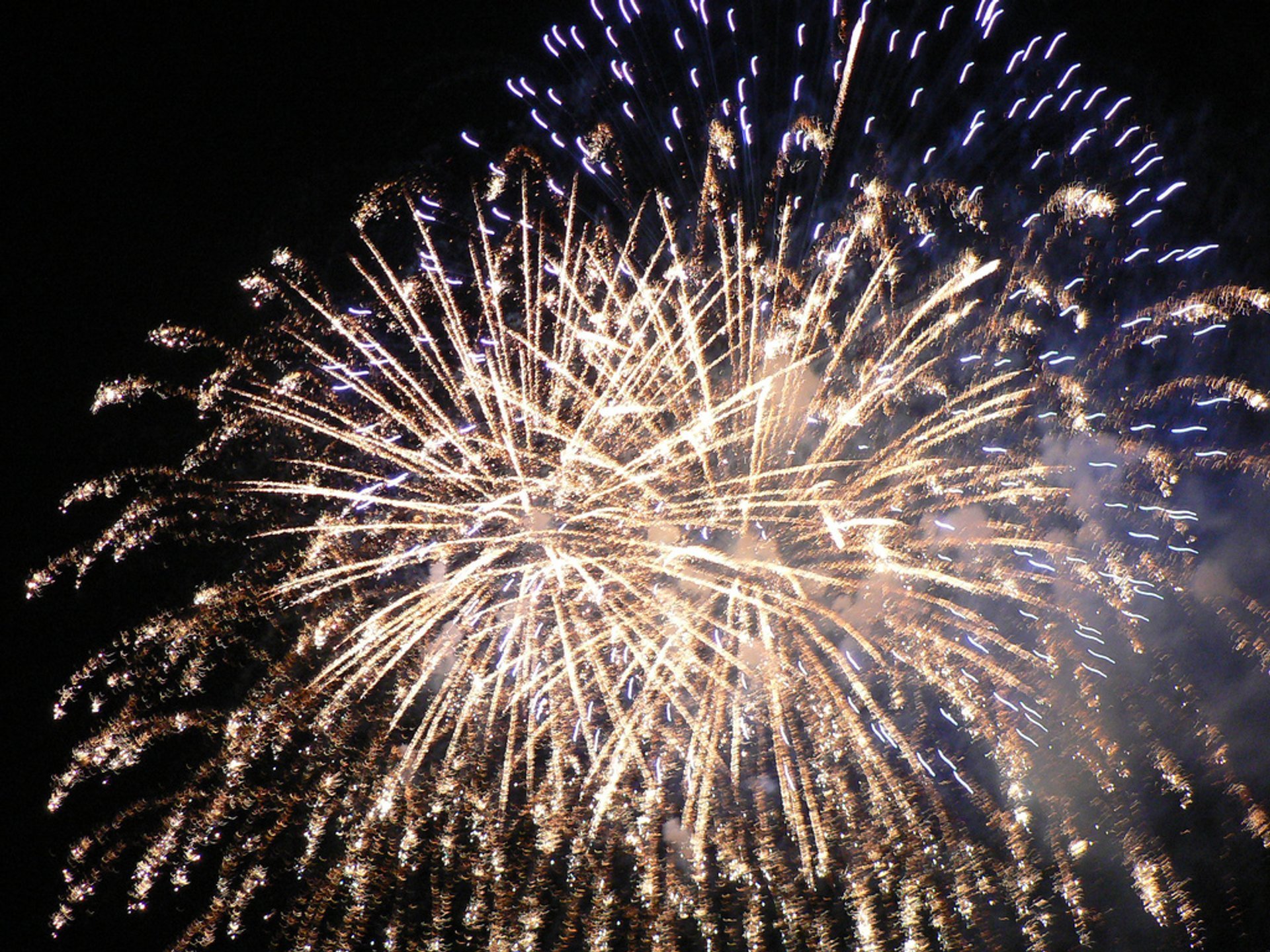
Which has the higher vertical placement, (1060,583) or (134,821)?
(134,821)

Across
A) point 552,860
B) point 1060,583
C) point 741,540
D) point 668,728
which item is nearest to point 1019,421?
point 1060,583

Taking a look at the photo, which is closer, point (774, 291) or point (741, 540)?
point (741, 540)

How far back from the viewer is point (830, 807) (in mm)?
8148

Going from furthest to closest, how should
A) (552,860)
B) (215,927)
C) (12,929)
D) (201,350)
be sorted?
(215,927) → (12,929) → (552,860) → (201,350)

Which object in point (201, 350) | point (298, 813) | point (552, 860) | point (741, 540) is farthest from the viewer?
point (552, 860)

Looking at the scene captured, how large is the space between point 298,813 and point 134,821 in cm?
757

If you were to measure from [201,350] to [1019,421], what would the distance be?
9.47 m

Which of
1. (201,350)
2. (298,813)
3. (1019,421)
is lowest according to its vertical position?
(298,813)

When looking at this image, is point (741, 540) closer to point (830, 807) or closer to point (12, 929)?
point (830, 807)

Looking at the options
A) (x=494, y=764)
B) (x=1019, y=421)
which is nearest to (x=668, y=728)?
(x=494, y=764)

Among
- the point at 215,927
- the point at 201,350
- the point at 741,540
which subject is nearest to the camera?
the point at 741,540

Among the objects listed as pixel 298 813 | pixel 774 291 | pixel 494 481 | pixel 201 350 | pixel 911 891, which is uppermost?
pixel 201 350

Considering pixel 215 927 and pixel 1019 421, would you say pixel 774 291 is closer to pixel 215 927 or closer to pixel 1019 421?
pixel 1019 421

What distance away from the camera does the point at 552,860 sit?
9.95 m
